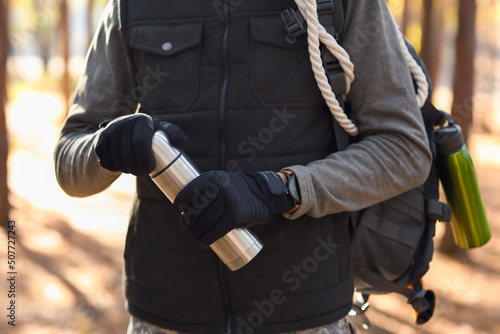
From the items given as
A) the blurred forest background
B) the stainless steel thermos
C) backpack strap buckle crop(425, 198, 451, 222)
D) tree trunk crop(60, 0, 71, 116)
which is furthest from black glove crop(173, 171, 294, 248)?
tree trunk crop(60, 0, 71, 116)

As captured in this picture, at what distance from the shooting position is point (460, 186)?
203cm

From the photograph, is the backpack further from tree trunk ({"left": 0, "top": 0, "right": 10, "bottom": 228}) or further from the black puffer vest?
tree trunk ({"left": 0, "top": 0, "right": 10, "bottom": 228})

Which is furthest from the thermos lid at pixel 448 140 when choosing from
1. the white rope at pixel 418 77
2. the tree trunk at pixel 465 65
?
the tree trunk at pixel 465 65

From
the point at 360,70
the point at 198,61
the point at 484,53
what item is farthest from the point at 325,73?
the point at 484,53

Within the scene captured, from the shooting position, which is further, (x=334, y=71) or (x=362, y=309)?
(x=362, y=309)

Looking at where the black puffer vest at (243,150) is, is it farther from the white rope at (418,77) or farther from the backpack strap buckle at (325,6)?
the white rope at (418,77)

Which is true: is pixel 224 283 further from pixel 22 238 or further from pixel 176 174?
pixel 22 238

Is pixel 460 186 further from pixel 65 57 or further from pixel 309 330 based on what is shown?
pixel 65 57

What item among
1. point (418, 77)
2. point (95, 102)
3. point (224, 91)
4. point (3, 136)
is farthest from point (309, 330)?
point (3, 136)

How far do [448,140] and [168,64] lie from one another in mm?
935

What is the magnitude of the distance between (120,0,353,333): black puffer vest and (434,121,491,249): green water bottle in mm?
450

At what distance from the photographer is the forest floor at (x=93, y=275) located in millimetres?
5234

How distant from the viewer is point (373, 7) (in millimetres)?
1670

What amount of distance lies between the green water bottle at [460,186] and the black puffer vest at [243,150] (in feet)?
1.48
